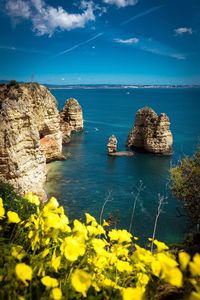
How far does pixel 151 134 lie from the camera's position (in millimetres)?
62781

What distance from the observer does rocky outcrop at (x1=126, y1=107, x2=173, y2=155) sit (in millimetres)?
60938

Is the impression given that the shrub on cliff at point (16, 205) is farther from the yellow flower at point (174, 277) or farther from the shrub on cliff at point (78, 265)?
the yellow flower at point (174, 277)

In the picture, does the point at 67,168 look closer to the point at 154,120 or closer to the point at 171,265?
the point at 154,120

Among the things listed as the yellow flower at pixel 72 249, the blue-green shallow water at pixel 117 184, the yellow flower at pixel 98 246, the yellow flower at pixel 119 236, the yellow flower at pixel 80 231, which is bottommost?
the blue-green shallow water at pixel 117 184

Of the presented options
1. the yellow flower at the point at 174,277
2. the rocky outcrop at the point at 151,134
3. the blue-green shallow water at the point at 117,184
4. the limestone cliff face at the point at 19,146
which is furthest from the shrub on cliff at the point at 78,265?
the rocky outcrop at the point at 151,134

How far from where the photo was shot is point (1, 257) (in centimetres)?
448

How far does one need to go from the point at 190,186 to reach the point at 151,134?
40718 mm

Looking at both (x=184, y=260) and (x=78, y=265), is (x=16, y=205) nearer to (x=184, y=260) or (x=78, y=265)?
(x=78, y=265)

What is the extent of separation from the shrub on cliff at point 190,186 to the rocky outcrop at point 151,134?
118 feet

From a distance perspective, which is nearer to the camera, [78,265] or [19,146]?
[78,265]

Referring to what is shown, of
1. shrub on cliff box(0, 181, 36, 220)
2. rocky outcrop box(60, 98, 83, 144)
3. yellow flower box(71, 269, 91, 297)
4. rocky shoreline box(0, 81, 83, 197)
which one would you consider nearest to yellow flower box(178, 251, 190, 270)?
yellow flower box(71, 269, 91, 297)

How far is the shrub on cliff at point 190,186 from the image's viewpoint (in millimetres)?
21547

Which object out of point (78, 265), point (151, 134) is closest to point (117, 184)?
point (151, 134)

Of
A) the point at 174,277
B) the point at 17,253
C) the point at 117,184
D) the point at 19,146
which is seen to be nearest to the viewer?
the point at 174,277
